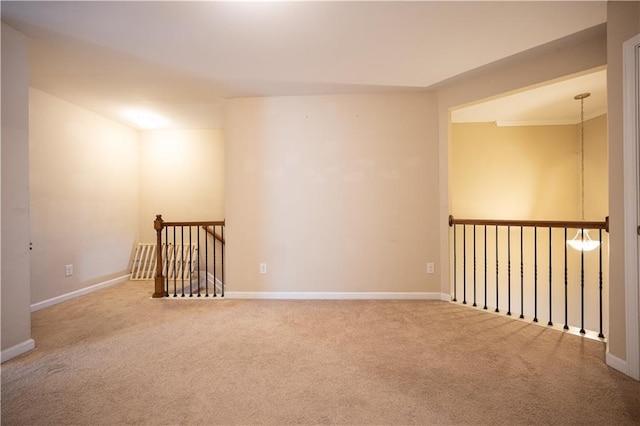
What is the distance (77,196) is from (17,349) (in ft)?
7.71

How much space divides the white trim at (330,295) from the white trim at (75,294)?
6.77ft

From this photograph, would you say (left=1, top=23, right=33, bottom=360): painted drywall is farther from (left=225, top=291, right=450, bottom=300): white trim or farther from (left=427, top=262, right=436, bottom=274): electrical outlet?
(left=427, top=262, right=436, bottom=274): electrical outlet

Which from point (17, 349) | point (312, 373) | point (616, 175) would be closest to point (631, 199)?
point (616, 175)

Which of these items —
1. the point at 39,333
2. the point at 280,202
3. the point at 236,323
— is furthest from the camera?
the point at 280,202

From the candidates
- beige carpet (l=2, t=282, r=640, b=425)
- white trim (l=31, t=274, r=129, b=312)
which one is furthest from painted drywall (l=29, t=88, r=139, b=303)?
beige carpet (l=2, t=282, r=640, b=425)

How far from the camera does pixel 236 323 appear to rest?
2662 mm

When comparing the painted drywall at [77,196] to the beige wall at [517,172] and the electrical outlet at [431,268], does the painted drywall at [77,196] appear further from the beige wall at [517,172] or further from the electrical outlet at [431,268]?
the beige wall at [517,172]

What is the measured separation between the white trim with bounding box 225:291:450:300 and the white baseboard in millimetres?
1471

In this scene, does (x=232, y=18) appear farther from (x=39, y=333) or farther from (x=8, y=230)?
(x=39, y=333)

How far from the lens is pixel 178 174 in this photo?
4922mm

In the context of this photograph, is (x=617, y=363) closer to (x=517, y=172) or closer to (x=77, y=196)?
(x=517, y=172)

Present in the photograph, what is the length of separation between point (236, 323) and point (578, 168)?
227 inches

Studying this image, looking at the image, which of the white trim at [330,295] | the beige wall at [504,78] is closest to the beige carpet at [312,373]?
the white trim at [330,295]

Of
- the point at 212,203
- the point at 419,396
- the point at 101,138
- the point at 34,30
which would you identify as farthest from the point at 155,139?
the point at 419,396
